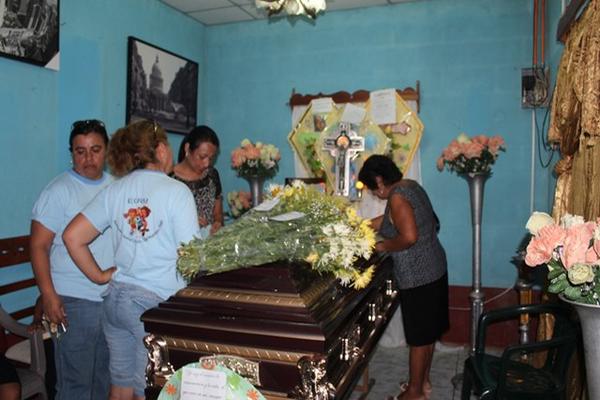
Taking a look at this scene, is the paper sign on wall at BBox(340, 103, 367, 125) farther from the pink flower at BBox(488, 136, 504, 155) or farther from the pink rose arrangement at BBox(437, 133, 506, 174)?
the pink flower at BBox(488, 136, 504, 155)

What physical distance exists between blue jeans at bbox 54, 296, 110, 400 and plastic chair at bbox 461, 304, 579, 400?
175 centimetres

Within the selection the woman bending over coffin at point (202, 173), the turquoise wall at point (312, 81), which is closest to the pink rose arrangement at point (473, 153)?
the turquoise wall at point (312, 81)

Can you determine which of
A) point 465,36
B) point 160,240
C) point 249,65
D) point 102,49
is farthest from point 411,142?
point 160,240

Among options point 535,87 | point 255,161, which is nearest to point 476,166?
point 535,87

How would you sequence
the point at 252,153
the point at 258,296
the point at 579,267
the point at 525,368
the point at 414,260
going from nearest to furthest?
1. the point at 579,267
2. the point at 258,296
3. the point at 525,368
4. the point at 414,260
5. the point at 252,153

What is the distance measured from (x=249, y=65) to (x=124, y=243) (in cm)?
323

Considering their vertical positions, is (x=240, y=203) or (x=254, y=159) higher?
(x=254, y=159)

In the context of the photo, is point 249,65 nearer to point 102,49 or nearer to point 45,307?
point 102,49

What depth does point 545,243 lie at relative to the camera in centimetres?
131

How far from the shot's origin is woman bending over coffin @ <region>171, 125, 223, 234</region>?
2.72m

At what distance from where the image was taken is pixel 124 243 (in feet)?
→ 5.84

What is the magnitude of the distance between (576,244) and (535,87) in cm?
288

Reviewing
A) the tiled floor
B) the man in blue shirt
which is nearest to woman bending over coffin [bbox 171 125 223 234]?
the man in blue shirt

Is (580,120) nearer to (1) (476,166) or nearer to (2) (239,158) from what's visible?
(1) (476,166)
